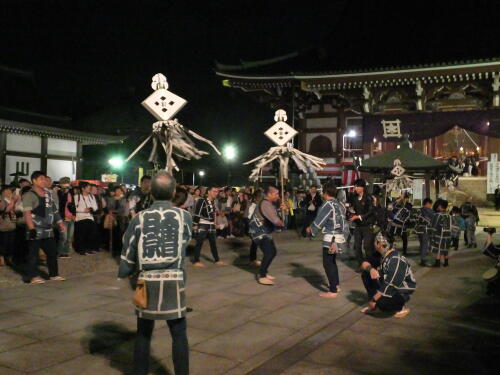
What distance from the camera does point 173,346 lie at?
350cm

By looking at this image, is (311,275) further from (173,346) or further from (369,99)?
(369,99)

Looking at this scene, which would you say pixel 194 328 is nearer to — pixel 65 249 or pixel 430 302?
pixel 430 302

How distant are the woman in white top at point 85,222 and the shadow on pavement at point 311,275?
14.9 feet

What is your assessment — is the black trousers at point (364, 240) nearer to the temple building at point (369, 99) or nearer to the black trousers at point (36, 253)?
the black trousers at point (36, 253)

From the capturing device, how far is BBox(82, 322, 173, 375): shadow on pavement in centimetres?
425

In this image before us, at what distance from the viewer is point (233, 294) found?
283 inches

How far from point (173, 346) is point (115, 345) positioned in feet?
5.21

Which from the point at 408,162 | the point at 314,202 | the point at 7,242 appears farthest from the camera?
the point at 314,202

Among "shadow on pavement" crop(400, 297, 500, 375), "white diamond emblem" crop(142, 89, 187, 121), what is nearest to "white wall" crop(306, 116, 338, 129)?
"white diamond emblem" crop(142, 89, 187, 121)

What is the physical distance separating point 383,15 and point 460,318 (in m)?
19.5

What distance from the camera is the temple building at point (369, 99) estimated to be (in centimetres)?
1670

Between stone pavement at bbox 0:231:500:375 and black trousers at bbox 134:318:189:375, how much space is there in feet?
2.34

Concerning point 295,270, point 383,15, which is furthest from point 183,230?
point 383,15

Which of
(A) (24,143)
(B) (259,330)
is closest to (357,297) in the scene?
(B) (259,330)
